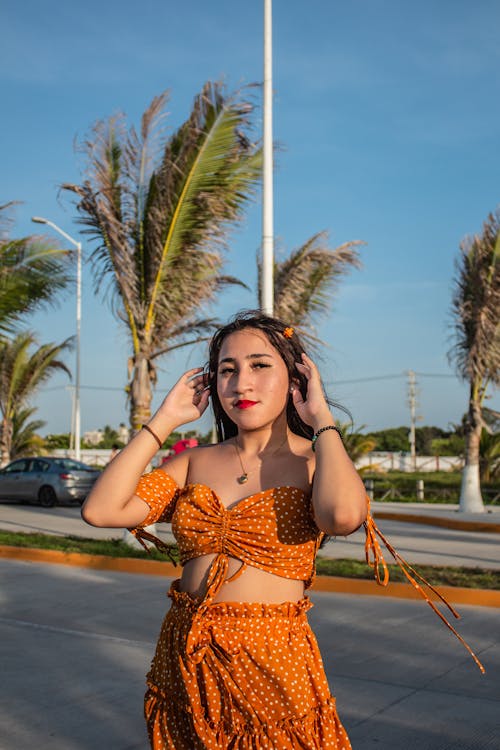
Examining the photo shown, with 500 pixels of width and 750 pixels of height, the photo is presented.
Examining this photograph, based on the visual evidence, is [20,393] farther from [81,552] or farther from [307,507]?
[307,507]

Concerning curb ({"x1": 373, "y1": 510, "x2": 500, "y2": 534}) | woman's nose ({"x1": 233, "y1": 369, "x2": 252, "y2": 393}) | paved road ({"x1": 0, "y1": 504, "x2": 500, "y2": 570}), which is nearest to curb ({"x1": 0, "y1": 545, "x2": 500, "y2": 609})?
paved road ({"x1": 0, "y1": 504, "x2": 500, "y2": 570})

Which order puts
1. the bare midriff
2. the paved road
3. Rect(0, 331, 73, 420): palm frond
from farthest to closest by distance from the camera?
Rect(0, 331, 73, 420): palm frond
the paved road
the bare midriff

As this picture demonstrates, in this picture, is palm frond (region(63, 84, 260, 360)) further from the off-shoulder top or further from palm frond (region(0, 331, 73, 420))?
palm frond (region(0, 331, 73, 420))

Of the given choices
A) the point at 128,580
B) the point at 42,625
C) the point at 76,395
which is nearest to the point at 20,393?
the point at 76,395

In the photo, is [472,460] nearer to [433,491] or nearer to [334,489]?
[433,491]

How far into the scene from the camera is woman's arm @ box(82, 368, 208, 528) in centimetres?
242

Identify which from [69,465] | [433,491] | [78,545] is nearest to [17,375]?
[69,465]

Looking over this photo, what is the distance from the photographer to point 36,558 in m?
11.0

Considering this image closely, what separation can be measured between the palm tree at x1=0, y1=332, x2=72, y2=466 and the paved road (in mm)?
9476

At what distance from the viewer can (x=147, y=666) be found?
18.6ft

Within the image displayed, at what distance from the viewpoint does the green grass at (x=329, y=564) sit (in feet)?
28.9

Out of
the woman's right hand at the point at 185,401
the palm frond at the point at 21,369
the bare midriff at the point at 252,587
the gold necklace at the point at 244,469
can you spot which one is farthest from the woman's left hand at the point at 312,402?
the palm frond at the point at 21,369

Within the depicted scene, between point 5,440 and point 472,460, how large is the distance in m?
16.9

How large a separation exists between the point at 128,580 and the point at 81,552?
69.2 inches
